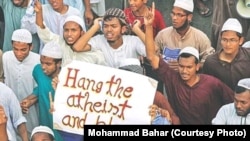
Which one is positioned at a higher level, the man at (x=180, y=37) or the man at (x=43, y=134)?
the man at (x=180, y=37)

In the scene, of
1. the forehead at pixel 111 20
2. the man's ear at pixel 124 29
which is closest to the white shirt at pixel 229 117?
the man's ear at pixel 124 29

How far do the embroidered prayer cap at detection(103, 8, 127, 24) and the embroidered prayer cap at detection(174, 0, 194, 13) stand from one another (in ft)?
1.53

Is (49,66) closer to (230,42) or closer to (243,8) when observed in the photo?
(230,42)

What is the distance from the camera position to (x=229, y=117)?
6637mm

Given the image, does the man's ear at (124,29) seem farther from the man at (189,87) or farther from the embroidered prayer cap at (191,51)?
the embroidered prayer cap at (191,51)

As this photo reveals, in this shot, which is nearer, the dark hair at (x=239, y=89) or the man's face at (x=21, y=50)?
the dark hair at (x=239, y=89)

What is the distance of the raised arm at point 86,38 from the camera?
21.9 ft

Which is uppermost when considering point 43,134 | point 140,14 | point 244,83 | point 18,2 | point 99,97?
point 18,2

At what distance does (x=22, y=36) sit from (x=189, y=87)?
152cm

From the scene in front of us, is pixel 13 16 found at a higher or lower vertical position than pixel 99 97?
higher

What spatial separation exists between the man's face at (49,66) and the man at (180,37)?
917mm

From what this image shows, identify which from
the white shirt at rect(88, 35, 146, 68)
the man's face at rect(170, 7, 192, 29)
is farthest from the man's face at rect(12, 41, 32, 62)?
the man's face at rect(170, 7, 192, 29)

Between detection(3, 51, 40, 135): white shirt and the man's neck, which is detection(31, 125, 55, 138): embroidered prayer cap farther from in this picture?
Result: the man's neck

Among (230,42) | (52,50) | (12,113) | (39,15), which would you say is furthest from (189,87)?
(12,113)
